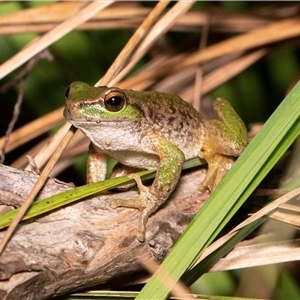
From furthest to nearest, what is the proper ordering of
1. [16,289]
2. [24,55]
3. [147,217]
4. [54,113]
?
1. [54,113]
2. [24,55]
3. [147,217]
4. [16,289]

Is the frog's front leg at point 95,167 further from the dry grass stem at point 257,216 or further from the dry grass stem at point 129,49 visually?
the dry grass stem at point 257,216

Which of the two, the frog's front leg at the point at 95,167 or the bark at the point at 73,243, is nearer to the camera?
the bark at the point at 73,243

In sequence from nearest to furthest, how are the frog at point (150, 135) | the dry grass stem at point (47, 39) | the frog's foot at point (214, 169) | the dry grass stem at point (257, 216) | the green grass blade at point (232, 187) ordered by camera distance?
the green grass blade at point (232, 187) < the dry grass stem at point (257, 216) < the frog at point (150, 135) < the frog's foot at point (214, 169) < the dry grass stem at point (47, 39)

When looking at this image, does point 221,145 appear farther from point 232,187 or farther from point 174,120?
point 232,187

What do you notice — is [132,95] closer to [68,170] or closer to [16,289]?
[16,289]

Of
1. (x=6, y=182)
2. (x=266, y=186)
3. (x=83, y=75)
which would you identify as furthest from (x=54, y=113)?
(x=266, y=186)

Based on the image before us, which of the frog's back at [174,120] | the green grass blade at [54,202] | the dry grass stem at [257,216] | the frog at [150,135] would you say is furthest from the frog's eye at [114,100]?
the dry grass stem at [257,216]

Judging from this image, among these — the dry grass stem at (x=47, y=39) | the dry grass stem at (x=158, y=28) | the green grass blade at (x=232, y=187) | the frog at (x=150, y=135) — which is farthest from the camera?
the dry grass stem at (x=158, y=28)
